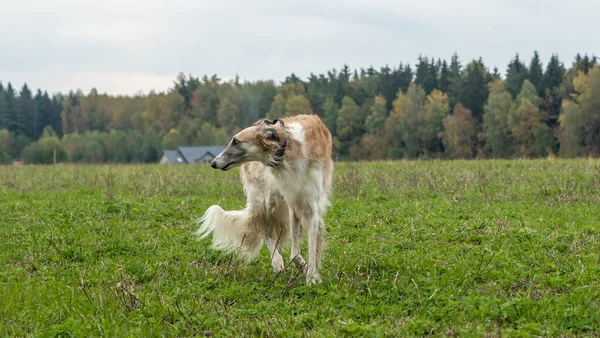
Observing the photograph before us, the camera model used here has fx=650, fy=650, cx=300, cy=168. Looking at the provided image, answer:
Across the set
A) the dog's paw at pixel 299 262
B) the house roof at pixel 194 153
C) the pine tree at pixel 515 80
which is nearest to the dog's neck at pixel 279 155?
the dog's paw at pixel 299 262

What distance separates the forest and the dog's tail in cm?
3573

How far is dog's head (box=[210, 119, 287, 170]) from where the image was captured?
20.1 feet

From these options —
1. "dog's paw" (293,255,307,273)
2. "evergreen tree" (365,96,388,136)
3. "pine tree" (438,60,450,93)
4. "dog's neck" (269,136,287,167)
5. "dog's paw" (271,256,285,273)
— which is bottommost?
"dog's paw" (271,256,285,273)

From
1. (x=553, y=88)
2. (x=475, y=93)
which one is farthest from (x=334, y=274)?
(x=475, y=93)

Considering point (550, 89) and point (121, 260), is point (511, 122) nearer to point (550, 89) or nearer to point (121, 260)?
point (550, 89)

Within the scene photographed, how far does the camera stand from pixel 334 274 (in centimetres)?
630

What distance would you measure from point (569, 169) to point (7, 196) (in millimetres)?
12701

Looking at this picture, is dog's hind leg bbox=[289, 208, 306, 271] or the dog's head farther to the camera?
dog's hind leg bbox=[289, 208, 306, 271]

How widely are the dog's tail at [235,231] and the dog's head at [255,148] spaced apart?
1.21m

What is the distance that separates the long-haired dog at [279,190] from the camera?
620cm

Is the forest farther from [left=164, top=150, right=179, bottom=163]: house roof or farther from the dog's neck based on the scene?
the dog's neck

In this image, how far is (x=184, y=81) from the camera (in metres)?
107

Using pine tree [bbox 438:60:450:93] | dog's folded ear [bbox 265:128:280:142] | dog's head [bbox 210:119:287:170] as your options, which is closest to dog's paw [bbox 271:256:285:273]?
dog's head [bbox 210:119:287:170]

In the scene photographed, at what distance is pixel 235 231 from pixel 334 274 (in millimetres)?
1494
